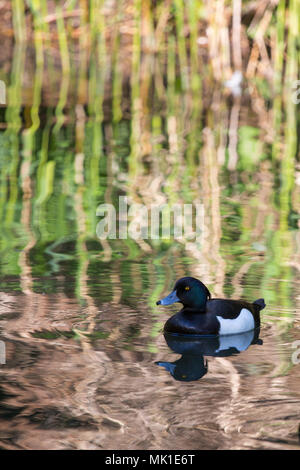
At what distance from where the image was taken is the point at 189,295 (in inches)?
225

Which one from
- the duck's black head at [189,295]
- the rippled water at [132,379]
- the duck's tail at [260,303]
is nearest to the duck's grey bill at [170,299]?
the duck's black head at [189,295]

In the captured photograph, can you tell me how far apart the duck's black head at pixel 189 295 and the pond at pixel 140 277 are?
19 cm

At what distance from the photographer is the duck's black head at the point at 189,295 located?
225 inches

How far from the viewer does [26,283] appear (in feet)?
21.0

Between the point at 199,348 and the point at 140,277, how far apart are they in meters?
1.09

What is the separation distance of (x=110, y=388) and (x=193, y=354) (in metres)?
0.76

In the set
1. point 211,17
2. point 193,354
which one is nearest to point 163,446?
point 193,354

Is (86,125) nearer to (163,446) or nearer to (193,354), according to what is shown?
(193,354)

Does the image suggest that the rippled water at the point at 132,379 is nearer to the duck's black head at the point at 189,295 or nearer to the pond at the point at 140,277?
the pond at the point at 140,277

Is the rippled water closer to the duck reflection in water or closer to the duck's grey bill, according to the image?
the duck reflection in water

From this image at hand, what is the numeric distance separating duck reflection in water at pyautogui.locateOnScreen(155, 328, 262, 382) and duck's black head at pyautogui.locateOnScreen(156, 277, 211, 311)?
18cm

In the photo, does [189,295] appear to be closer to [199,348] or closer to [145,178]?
[199,348]

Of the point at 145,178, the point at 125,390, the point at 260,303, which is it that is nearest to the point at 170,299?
the point at 260,303
